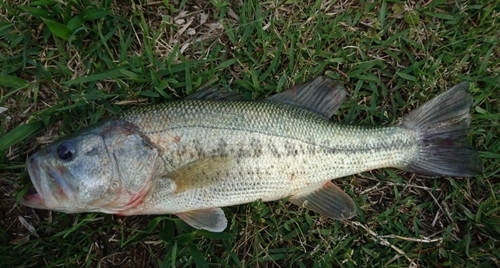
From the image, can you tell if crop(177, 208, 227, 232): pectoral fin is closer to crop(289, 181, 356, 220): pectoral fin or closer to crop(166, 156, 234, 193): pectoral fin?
crop(166, 156, 234, 193): pectoral fin

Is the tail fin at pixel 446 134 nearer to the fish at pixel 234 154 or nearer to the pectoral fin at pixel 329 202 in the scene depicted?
the fish at pixel 234 154

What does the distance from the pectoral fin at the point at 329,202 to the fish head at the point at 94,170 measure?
1.21 m

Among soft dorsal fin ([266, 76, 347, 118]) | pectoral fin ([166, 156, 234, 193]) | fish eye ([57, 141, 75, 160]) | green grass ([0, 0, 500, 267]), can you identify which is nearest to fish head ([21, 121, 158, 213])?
fish eye ([57, 141, 75, 160])

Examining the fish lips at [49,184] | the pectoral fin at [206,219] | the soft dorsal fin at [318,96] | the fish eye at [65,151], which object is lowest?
the pectoral fin at [206,219]

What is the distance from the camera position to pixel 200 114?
3088mm

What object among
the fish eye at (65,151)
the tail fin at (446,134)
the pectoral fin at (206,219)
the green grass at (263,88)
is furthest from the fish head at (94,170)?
the tail fin at (446,134)

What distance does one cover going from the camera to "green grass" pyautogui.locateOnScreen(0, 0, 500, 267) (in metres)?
3.46

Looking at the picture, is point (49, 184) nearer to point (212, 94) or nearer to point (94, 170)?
point (94, 170)

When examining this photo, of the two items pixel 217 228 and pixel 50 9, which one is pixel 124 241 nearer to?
pixel 217 228

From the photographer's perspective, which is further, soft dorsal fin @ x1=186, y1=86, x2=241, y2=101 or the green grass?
the green grass

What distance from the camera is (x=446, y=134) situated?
3355mm

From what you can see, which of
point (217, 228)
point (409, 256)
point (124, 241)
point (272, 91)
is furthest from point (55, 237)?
point (409, 256)

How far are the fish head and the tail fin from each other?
2.05 metres

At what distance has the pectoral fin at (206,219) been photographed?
3189 millimetres
